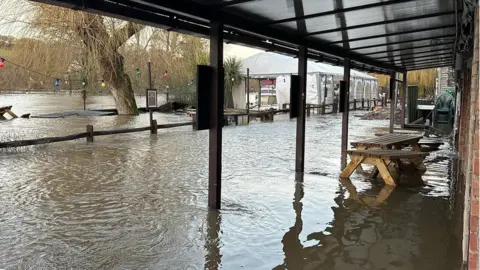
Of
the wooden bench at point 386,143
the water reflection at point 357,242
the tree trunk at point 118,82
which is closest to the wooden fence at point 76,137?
the tree trunk at point 118,82

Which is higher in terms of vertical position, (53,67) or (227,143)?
(53,67)

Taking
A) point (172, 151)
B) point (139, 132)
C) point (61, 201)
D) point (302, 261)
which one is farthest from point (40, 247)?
point (139, 132)

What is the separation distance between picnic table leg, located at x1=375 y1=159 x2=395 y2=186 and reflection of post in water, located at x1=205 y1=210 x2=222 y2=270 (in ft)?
8.94

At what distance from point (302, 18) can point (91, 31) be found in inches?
481

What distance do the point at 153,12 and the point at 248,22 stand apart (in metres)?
1.24

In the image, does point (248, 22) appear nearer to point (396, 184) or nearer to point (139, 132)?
point (396, 184)

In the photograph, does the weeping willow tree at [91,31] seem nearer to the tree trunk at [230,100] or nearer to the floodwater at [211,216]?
the tree trunk at [230,100]

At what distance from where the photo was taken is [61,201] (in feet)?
17.9

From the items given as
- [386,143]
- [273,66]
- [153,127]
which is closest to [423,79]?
[273,66]

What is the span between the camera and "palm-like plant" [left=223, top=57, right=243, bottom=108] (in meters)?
23.8

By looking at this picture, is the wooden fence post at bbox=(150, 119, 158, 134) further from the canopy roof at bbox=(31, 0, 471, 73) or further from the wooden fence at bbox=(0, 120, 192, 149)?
the canopy roof at bbox=(31, 0, 471, 73)

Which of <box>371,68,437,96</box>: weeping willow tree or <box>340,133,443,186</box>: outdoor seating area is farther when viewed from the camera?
<box>371,68,437,96</box>: weeping willow tree

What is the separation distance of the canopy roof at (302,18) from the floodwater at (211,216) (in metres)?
2.07

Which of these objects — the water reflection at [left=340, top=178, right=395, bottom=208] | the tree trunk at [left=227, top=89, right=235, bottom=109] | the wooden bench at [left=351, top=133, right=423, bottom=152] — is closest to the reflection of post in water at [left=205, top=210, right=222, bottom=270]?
the water reflection at [left=340, top=178, right=395, bottom=208]
